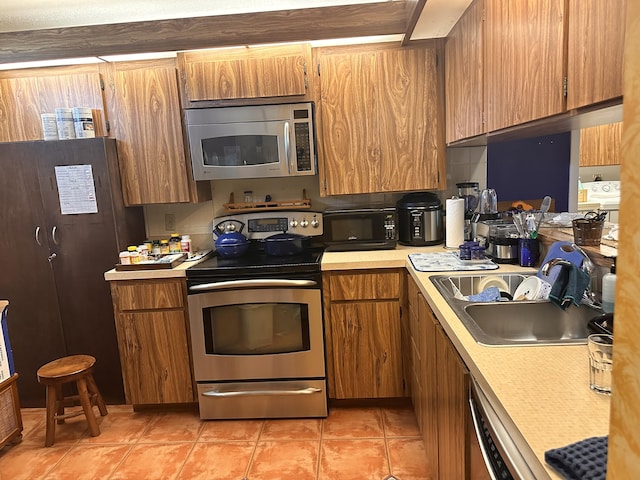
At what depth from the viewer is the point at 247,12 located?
2.51m

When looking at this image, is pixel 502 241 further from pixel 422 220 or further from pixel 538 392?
pixel 538 392

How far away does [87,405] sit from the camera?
7.88 ft

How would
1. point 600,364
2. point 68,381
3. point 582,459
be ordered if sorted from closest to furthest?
point 582,459 < point 600,364 < point 68,381

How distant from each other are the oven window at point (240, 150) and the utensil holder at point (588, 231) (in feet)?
5.17

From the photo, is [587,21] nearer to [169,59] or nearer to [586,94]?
[586,94]

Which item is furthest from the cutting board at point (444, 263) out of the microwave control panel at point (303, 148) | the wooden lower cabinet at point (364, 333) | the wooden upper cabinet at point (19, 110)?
the wooden upper cabinet at point (19, 110)

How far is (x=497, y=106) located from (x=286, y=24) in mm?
1326

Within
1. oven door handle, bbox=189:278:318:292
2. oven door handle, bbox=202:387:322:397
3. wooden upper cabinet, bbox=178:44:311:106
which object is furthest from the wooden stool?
wooden upper cabinet, bbox=178:44:311:106

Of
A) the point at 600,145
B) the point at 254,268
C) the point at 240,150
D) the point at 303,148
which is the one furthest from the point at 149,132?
the point at 600,145

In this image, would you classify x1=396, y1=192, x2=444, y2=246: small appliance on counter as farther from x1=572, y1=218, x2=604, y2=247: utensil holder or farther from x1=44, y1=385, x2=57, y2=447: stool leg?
x1=44, y1=385, x2=57, y2=447: stool leg

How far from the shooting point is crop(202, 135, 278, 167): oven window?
2.57 m

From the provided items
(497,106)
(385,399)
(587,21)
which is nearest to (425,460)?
(385,399)

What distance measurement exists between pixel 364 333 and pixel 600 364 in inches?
63.9

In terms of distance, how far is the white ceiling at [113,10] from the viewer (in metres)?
2.54
